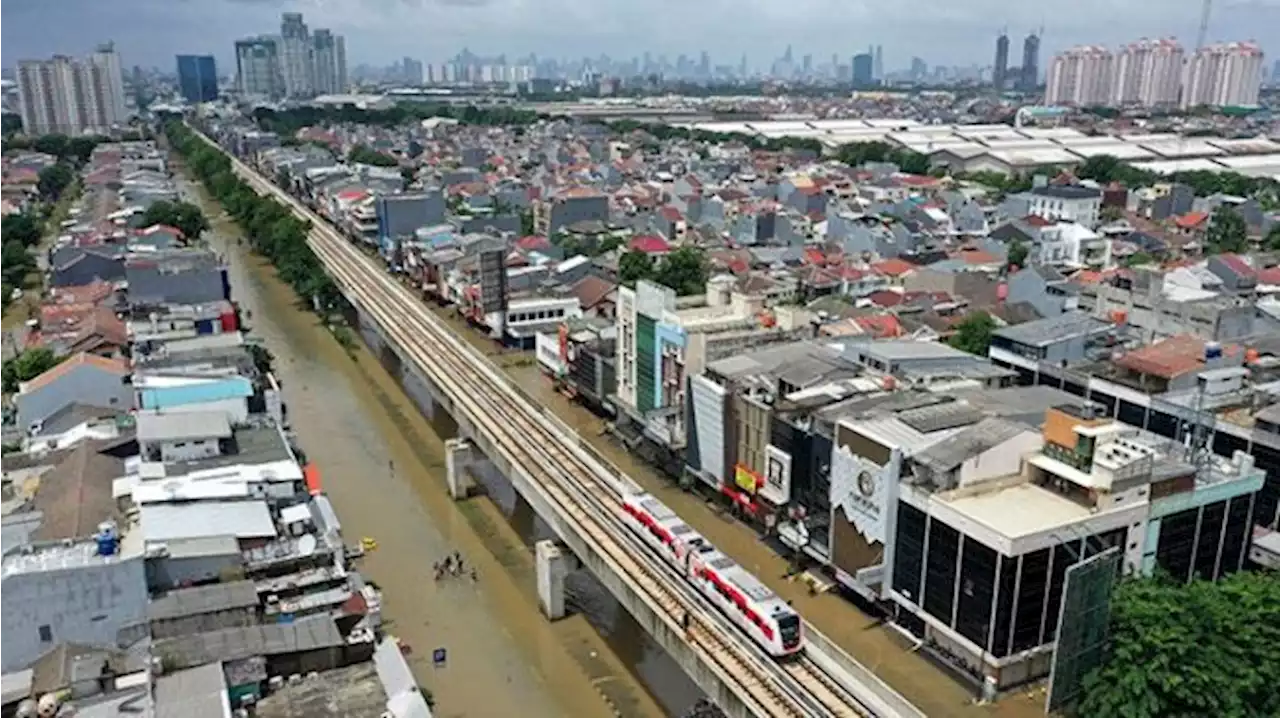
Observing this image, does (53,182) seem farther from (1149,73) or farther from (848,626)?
(1149,73)

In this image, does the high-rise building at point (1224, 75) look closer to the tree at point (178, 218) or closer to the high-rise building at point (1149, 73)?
the high-rise building at point (1149, 73)

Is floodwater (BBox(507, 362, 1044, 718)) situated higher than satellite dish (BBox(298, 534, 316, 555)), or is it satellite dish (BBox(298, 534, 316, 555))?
satellite dish (BBox(298, 534, 316, 555))

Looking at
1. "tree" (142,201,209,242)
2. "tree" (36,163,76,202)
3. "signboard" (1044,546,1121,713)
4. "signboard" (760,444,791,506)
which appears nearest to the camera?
"signboard" (1044,546,1121,713)

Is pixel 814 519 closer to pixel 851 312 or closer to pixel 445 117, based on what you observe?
pixel 851 312

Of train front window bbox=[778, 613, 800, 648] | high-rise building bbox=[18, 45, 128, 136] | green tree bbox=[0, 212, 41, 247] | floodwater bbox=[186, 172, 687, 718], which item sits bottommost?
floodwater bbox=[186, 172, 687, 718]

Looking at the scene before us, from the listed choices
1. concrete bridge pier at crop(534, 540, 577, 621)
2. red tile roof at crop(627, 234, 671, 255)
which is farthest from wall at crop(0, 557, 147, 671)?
red tile roof at crop(627, 234, 671, 255)

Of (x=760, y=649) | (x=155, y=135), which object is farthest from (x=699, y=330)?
(x=155, y=135)

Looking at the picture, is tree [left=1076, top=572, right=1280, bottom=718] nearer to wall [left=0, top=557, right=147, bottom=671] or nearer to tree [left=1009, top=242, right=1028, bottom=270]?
wall [left=0, top=557, right=147, bottom=671]
